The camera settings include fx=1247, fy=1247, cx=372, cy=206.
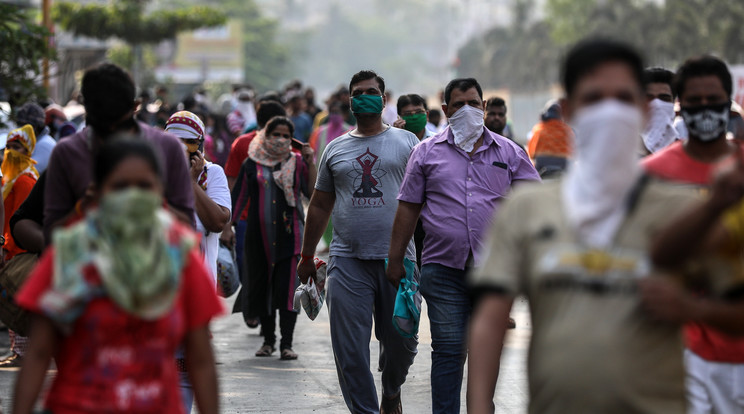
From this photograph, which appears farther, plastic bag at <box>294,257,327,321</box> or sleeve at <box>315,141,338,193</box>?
plastic bag at <box>294,257,327,321</box>

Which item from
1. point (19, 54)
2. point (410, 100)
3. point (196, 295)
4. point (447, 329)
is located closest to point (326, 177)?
point (447, 329)

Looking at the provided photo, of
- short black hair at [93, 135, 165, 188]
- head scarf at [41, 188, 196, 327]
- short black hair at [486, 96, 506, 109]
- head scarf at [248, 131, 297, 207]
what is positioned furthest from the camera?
short black hair at [486, 96, 506, 109]

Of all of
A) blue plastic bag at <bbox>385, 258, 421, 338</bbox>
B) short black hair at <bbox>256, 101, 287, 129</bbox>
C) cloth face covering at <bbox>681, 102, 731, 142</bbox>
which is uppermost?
cloth face covering at <bbox>681, 102, 731, 142</bbox>

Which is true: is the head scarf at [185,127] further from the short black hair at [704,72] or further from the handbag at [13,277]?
the short black hair at [704,72]

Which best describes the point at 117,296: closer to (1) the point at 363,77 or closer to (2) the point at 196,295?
(2) the point at 196,295

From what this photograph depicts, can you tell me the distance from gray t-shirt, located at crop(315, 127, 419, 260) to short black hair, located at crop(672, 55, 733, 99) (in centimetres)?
293

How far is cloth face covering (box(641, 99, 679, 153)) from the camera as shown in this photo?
7.16 meters

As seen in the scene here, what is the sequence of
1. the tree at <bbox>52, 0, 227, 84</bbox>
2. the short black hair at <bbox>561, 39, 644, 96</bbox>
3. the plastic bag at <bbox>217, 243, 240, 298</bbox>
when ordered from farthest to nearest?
the tree at <bbox>52, 0, 227, 84</bbox>
the plastic bag at <bbox>217, 243, 240, 298</bbox>
the short black hair at <bbox>561, 39, 644, 96</bbox>

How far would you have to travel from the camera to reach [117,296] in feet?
11.1

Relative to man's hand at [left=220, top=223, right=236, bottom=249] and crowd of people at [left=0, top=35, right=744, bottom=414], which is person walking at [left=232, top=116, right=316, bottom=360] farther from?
crowd of people at [left=0, top=35, right=744, bottom=414]

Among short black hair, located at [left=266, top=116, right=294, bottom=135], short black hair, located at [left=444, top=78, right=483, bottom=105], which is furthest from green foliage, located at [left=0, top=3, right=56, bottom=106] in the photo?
short black hair, located at [left=444, top=78, right=483, bottom=105]

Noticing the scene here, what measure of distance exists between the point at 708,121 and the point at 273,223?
580 cm

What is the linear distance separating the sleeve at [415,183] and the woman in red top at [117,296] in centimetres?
317

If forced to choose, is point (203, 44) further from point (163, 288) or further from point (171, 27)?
point (163, 288)
